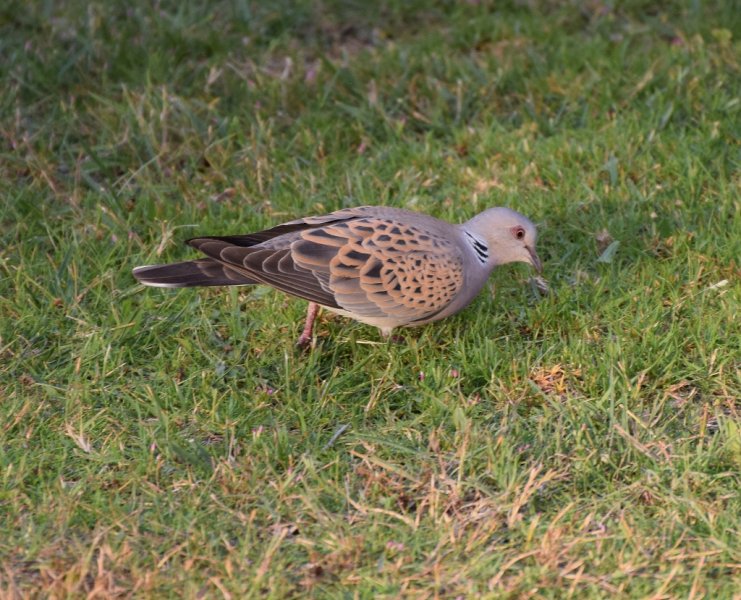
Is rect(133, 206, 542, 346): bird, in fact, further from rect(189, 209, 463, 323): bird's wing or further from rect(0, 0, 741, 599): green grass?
rect(0, 0, 741, 599): green grass

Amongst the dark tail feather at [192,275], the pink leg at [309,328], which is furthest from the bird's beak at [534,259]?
the dark tail feather at [192,275]

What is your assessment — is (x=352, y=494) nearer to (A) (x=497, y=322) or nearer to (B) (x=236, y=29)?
(A) (x=497, y=322)

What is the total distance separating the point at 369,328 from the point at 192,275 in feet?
2.71

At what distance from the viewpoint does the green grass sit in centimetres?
347

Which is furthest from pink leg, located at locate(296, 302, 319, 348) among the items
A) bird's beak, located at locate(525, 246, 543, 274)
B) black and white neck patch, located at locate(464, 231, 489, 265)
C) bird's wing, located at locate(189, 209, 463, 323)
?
bird's beak, located at locate(525, 246, 543, 274)

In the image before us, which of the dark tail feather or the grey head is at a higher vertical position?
the grey head

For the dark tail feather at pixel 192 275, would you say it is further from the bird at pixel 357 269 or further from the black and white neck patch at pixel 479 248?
the black and white neck patch at pixel 479 248

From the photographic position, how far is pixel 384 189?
5547mm

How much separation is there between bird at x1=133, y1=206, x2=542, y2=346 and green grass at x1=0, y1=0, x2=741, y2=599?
0.22 m

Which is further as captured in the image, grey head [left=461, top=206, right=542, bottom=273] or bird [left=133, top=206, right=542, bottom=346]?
grey head [left=461, top=206, right=542, bottom=273]

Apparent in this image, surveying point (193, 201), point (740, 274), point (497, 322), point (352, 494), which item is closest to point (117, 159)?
point (193, 201)

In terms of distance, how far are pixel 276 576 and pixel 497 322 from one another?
5.67 feet

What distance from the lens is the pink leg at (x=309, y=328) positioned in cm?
459

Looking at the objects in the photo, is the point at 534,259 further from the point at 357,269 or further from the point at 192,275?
the point at 192,275
